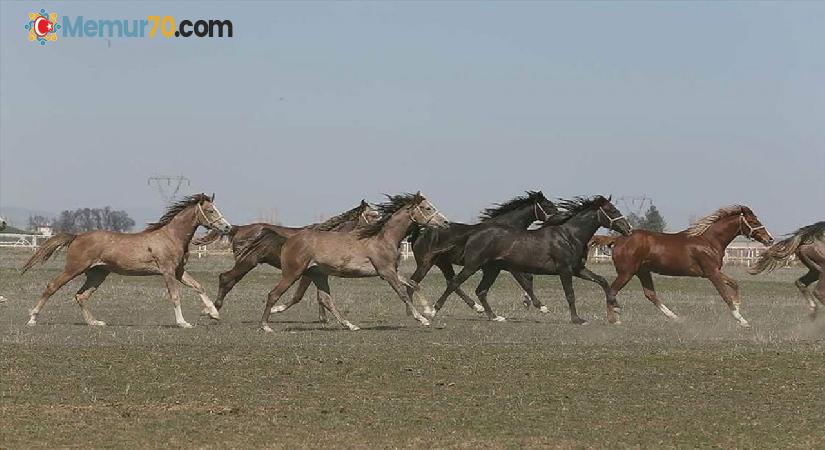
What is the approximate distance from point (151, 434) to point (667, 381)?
21.0 ft

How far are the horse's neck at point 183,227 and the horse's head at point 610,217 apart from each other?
7318 mm

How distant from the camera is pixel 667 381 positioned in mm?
15438

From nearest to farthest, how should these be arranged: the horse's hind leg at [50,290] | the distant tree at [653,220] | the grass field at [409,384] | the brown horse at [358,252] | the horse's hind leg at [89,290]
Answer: the grass field at [409,384]
the brown horse at [358,252]
the horse's hind leg at [50,290]
the horse's hind leg at [89,290]
the distant tree at [653,220]

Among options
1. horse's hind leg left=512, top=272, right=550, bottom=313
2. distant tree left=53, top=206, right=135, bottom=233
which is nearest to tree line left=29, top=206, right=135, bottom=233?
distant tree left=53, top=206, right=135, bottom=233

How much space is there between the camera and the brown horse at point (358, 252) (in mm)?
20391

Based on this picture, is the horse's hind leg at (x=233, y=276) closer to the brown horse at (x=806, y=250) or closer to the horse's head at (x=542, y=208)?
the horse's head at (x=542, y=208)

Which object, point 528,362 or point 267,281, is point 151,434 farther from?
point 267,281

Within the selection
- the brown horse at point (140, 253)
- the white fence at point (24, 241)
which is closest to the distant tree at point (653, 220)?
the white fence at point (24, 241)

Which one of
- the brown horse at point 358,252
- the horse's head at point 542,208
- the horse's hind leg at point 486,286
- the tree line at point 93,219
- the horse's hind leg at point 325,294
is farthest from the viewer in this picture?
the tree line at point 93,219

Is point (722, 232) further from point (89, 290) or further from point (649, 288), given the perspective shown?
point (89, 290)

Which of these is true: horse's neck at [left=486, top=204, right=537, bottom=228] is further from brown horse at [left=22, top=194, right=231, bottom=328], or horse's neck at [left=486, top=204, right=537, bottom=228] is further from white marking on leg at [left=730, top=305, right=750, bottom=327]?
brown horse at [left=22, top=194, right=231, bottom=328]

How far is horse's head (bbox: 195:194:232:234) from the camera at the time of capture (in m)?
21.5

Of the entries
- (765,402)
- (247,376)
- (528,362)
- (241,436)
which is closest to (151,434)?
(241,436)

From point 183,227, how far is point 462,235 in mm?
5321
